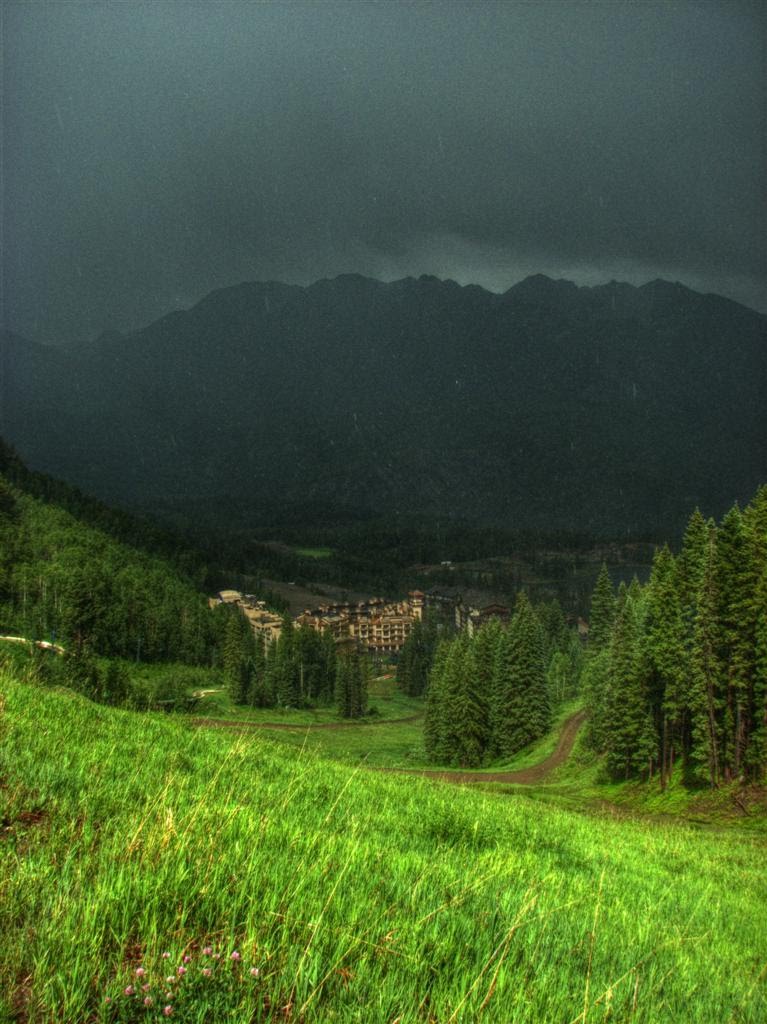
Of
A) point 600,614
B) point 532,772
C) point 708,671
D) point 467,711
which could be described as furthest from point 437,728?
point 708,671

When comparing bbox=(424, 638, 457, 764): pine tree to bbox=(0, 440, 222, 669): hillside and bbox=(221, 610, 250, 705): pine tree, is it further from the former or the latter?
bbox=(0, 440, 222, 669): hillside

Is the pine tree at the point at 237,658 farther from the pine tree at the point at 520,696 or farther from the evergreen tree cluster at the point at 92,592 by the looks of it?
the pine tree at the point at 520,696

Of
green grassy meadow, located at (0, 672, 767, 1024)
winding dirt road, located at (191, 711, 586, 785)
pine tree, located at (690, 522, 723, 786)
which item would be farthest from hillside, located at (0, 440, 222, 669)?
green grassy meadow, located at (0, 672, 767, 1024)

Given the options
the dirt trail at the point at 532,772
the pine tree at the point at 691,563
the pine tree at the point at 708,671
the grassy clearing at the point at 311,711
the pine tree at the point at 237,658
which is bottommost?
the grassy clearing at the point at 311,711

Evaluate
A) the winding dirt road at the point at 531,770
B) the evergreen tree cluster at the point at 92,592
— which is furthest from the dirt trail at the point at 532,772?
the evergreen tree cluster at the point at 92,592

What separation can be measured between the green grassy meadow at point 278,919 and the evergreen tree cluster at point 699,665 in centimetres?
4137

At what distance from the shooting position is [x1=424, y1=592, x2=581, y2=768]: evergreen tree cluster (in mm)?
76125

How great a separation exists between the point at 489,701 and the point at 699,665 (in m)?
36.6

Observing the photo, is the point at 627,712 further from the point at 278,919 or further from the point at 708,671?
the point at 278,919

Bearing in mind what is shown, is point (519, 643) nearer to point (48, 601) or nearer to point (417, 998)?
point (48, 601)

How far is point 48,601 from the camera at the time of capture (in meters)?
98.2

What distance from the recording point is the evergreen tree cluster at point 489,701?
250 ft

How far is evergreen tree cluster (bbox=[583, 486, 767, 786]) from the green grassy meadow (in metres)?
41.4

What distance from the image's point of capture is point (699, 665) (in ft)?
154
